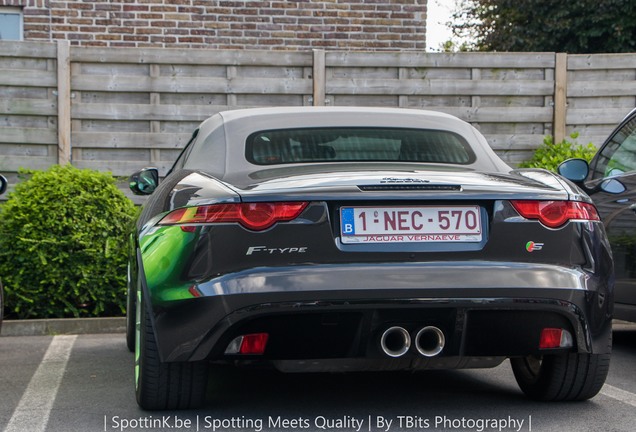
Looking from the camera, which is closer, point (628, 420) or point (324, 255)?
point (324, 255)

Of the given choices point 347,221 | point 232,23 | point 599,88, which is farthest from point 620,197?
point 232,23

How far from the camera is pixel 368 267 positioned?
173 inches

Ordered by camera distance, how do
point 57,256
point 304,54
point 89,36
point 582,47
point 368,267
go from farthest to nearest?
point 582,47 < point 89,36 < point 304,54 < point 57,256 < point 368,267

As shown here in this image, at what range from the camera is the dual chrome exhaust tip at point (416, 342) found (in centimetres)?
451

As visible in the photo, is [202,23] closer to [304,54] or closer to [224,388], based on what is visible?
[304,54]

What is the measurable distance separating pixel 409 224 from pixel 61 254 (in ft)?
15.5

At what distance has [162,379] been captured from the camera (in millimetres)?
4758

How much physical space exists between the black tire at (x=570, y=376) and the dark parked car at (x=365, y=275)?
26 centimetres

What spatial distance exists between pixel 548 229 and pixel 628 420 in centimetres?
93

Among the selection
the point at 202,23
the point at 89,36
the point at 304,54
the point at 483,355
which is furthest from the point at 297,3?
the point at 483,355

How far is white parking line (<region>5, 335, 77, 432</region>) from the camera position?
4824 mm

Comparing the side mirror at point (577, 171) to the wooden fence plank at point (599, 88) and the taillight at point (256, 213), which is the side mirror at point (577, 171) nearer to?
the taillight at point (256, 213)

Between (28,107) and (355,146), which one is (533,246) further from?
(28,107)

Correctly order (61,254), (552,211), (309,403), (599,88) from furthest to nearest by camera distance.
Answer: (599,88) < (61,254) < (309,403) < (552,211)
